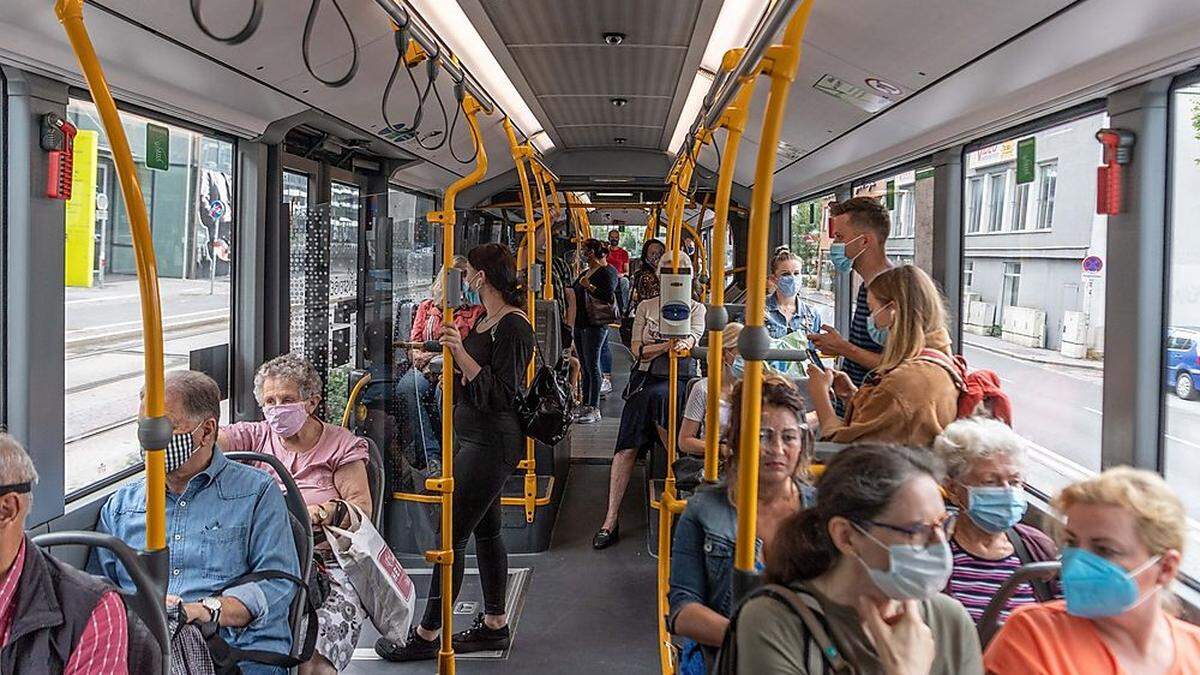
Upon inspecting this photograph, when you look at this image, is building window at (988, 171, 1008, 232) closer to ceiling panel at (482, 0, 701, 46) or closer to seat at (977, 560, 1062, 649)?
ceiling panel at (482, 0, 701, 46)

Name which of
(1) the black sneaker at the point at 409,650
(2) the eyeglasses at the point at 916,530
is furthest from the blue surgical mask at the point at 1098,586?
(1) the black sneaker at the point at 409,650

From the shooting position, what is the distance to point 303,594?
9.14 ft

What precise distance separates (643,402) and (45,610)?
400 centimetres

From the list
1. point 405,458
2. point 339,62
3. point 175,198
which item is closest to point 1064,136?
point 339,62

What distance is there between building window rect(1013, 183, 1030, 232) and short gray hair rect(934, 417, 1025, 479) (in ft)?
6.09

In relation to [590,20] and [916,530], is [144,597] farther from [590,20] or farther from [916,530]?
[590,20]

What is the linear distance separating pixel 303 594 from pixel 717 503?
1.21 metres

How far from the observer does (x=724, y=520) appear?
238 cm

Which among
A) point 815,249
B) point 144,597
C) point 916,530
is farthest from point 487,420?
point 815,249

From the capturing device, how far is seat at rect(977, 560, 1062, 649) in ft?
6.94

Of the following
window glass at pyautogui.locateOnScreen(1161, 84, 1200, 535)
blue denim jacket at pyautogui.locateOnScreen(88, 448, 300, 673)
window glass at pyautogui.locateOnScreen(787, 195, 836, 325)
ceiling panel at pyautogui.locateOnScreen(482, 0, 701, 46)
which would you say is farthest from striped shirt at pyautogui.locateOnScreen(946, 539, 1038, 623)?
window glass at pyautogui.locateOnScreen(787, 195, 836, 325)

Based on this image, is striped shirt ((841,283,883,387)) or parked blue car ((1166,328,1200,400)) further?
striped shirt ((841,283,883,387))

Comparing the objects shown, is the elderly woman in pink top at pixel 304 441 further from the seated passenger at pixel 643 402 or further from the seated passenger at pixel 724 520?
the seated passenger at pixel 643 402

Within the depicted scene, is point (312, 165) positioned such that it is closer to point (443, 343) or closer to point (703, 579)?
point (443, 343)
